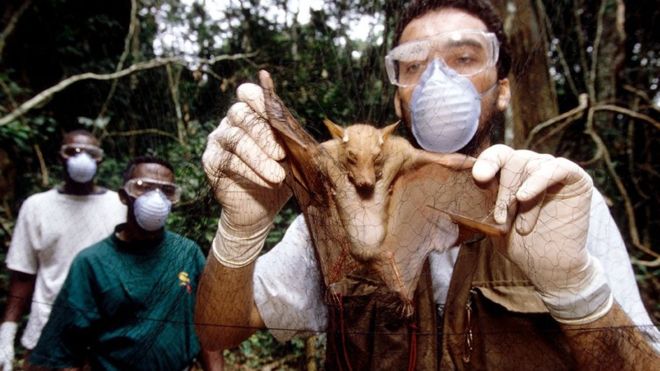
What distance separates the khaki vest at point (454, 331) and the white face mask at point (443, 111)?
0.19 m

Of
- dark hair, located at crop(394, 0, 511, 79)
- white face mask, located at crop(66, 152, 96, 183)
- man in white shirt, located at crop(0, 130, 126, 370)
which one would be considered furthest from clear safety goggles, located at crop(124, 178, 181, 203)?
dark hair, located at crop(394, 0, 511, 79)

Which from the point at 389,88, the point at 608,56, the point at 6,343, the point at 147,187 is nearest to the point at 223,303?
the point at 389,88

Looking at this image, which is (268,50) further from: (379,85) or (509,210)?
(509,210)

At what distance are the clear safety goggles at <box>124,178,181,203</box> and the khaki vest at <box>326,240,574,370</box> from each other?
790mm

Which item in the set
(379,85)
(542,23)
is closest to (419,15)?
(379,85)

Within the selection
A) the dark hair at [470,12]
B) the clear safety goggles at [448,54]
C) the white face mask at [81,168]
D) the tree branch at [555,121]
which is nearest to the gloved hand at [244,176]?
the clear safety goggles at [448,54]

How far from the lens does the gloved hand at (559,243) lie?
702 mm

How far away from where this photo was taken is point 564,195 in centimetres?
75

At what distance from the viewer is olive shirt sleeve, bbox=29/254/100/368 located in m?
1.47

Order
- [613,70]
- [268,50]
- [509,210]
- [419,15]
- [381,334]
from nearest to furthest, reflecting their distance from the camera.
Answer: [509,210], [381,334], [419,15], [268,50], [613,70]

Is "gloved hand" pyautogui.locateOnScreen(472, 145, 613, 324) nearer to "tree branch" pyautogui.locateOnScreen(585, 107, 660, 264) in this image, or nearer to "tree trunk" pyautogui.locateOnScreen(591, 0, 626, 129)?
"tree branch" pyautogui.locateOnScreen(585, 107, 660, 264)

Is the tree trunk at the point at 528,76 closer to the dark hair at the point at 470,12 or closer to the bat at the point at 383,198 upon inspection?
the dark hair at the point at 470,12

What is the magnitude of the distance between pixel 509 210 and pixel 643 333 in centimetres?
36

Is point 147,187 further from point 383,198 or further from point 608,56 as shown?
point 608,56
